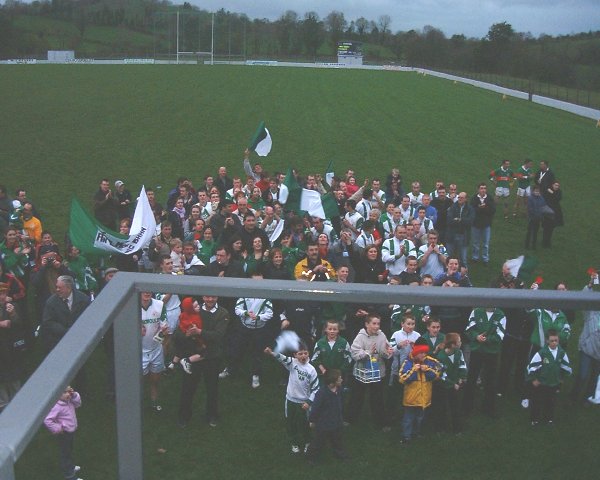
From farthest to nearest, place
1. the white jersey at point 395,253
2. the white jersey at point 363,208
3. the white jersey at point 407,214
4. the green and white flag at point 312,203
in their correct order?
1. the white jersey at point 363,208
2. the white jersey at point 407,214
3. the green and white flag at point 312,203
4. the white jersey at point 395,253

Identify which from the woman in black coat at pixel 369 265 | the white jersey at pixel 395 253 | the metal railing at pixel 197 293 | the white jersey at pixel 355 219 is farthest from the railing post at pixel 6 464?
the white jersey at pixel 355 219

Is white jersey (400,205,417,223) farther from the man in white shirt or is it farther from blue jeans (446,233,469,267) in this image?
the man in white shirt

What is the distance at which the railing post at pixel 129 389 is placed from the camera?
1.88m

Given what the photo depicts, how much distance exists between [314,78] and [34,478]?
69026 millimetres

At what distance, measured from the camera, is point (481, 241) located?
51.5ft

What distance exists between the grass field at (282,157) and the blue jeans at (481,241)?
1.62 ft

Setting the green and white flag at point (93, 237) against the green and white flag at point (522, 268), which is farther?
the green and white flag at point (93, 237)

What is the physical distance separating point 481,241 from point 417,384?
13.5 metres

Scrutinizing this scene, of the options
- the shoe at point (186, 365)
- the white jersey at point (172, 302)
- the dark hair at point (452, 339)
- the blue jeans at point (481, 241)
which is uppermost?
the white jersey at point (172, 302)

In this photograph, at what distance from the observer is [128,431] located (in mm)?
1954

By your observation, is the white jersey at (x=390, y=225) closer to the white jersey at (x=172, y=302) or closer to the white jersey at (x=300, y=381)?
the white jersey at (x=300, y=381)

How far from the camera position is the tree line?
265 ft

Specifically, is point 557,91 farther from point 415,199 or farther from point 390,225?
point 390,225

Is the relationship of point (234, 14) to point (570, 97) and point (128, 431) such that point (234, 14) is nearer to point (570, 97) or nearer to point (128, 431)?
point (570, 97)
